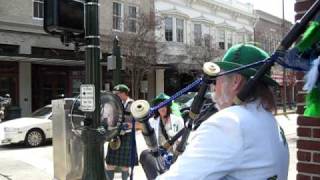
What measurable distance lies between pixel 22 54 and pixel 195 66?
14081mm

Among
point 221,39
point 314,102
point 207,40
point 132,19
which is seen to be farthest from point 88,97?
point 221,39

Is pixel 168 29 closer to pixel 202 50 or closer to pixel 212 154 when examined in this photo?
pixel 202 50

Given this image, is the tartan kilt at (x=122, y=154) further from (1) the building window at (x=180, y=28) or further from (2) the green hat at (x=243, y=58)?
(1) the building window at (x=180, y=28)

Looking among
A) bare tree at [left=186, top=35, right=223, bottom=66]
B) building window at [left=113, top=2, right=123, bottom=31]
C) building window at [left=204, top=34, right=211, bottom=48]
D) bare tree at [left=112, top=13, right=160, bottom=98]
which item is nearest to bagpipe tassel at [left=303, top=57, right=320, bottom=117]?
bare tree at [left=112, top=13, right=160, bottom=98]

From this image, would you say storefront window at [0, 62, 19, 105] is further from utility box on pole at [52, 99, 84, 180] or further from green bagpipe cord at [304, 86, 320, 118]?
green bagpipe cord at [304, 86, 320, 118]

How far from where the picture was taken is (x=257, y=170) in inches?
74.9

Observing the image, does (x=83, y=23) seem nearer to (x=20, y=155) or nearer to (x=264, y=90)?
(x=264, y=90)

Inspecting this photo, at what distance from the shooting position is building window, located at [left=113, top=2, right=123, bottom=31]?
1163 inches

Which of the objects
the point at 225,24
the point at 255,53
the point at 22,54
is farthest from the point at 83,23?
the point at 225,24

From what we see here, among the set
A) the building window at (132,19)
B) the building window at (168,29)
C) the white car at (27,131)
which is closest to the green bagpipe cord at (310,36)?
the white car at (27,131)

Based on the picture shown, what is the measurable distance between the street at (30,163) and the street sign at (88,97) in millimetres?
3479

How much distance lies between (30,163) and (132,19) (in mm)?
18591

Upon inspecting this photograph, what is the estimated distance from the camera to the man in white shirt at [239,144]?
1810mm

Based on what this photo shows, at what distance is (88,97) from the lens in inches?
244
